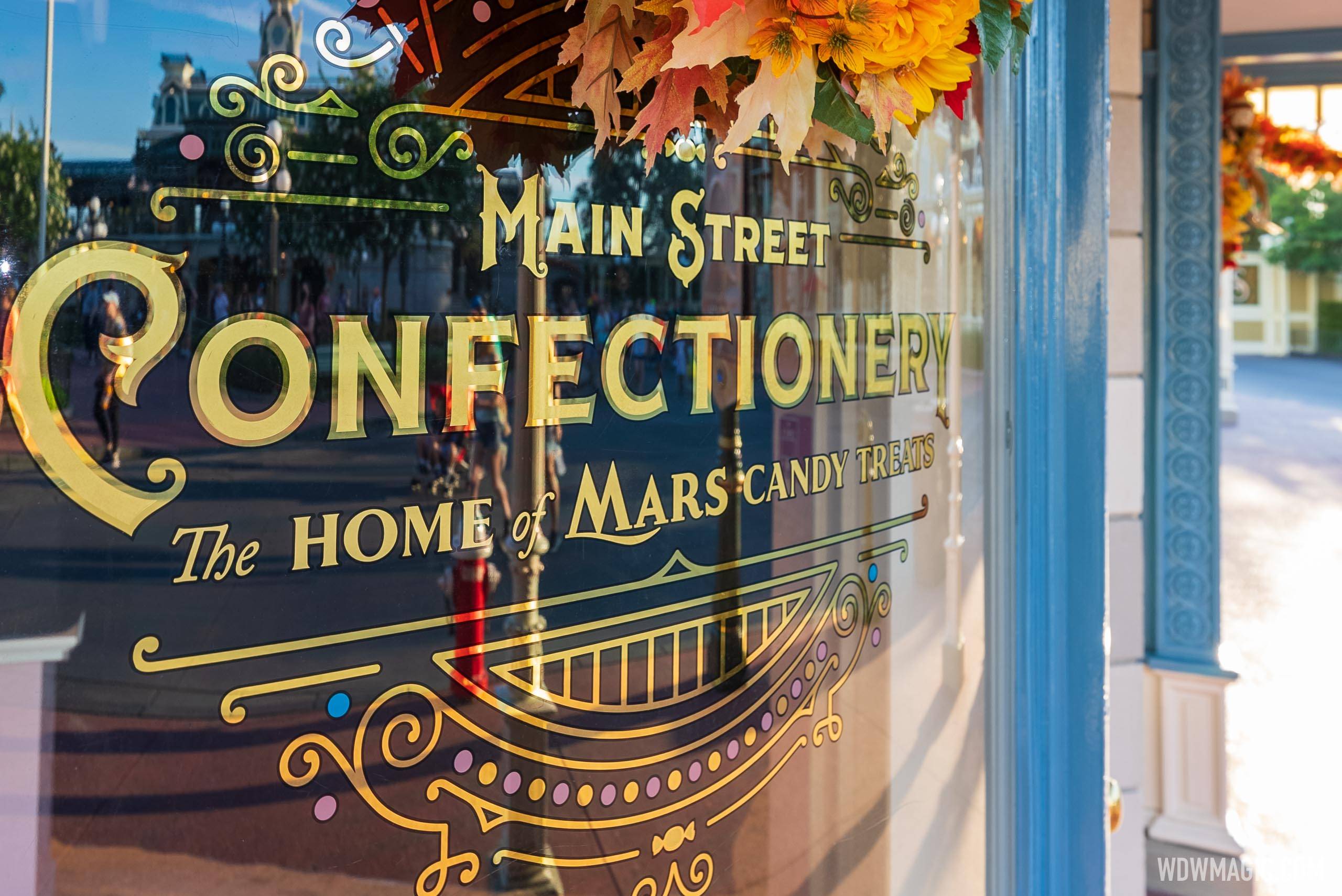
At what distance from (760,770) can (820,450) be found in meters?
0.30

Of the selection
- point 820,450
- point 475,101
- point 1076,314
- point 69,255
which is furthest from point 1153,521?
point 69,255

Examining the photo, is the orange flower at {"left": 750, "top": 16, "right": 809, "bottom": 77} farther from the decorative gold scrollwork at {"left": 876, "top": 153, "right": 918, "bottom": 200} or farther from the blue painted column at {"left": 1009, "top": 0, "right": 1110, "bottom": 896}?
the blue painted column at {"left": 1009, "top": 0, "right": 1110, "bottom": 896}

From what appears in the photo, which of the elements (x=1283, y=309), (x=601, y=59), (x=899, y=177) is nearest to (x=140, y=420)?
(x=601, y=59)

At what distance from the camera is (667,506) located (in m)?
0.86

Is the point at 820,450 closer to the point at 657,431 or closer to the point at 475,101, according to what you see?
the point at 657,431

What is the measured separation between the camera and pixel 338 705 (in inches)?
27.1

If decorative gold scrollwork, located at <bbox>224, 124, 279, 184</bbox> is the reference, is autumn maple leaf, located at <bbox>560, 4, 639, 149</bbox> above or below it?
above

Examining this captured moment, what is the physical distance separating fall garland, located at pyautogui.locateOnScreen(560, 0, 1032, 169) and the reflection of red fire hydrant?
12.9 inches

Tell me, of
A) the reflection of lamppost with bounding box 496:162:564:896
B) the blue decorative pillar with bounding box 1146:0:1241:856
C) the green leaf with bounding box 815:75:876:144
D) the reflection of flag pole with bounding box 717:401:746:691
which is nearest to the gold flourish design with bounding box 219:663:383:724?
the reflection of lamppost with bounding box 496:162:564:896

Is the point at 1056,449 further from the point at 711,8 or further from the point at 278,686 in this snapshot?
the point at 278,686

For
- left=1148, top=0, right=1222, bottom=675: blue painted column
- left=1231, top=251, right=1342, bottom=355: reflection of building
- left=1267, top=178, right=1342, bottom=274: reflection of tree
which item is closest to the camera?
left=1148, top=0, right=1222, bottom=675: blue painted column

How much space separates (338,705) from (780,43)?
0.54m

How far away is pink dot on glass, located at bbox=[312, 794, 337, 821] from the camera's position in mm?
687

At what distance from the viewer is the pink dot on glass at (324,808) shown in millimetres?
687
